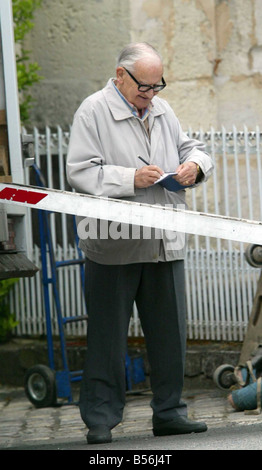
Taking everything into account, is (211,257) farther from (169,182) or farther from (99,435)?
(99,435)

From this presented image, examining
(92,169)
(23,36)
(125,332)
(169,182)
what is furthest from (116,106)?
(23,36)

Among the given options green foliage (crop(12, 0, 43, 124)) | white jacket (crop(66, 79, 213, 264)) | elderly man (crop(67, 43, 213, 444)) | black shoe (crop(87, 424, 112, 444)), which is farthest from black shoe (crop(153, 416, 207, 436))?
green foliage (crop(12, 0, 43, 124))

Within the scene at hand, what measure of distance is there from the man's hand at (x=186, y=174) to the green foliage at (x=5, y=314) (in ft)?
10.9

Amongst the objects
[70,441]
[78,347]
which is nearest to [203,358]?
[78,347]

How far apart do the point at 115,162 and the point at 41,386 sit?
2.56m

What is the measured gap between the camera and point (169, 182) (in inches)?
207

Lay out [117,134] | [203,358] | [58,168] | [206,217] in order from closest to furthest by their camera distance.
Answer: [206,217], [117,134], [203,358], [58,168]

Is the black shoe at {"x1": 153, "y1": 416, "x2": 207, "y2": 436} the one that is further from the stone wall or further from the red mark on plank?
the stone wall

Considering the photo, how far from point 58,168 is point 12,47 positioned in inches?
114

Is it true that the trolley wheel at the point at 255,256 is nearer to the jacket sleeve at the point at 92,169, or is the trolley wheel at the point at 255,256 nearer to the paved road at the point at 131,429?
the paved road at the point at 131,429

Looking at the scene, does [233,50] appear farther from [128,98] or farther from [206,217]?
[206,217]

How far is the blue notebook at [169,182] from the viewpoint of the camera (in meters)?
5.14

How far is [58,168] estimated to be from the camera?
844 cm

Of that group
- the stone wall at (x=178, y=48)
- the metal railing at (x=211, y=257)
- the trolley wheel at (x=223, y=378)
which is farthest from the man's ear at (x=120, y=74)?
the stone wall at (x=178, y=48)
